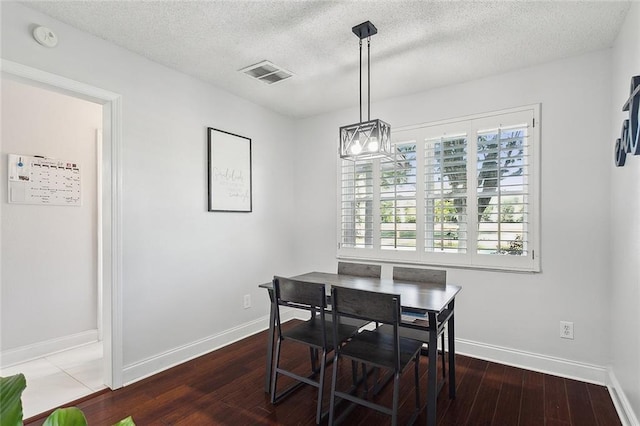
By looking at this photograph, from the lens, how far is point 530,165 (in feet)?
9.65

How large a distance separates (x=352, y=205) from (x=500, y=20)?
2248 mm

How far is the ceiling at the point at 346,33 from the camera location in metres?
2.16

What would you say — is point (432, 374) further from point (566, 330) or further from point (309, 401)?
point (566, 330)

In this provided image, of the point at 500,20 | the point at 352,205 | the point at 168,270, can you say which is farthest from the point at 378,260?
the point at 500,20

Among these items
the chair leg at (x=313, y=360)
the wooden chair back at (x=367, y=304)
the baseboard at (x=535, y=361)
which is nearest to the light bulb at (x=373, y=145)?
the wooden chair back at (x=367, y=304)

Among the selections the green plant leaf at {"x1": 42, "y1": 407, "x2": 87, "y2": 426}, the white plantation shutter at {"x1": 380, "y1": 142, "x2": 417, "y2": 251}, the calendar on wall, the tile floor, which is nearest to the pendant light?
the white plantation shutter at {"x1": 380, "y1": 142, "x2": 417, "y2": 251}

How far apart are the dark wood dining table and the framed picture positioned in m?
1.25

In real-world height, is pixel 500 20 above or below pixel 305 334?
above

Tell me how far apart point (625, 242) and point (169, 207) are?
3429 mm

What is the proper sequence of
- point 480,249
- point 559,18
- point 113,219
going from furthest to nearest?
point 480,249 → point 113,219 → point 559,18

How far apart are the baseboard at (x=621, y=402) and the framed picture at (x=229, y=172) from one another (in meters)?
3.43

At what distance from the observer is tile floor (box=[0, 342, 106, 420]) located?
2.40 metres

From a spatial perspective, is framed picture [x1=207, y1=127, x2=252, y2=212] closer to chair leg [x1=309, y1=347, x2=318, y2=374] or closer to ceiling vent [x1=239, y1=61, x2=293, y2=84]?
ceiling vent [x1=239, y1=61, x2=293, y2=84]

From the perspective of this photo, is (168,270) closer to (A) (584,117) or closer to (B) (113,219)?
(B) (113,219)
